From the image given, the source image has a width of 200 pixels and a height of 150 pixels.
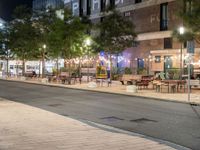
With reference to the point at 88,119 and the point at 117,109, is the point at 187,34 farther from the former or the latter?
the point at 88,119

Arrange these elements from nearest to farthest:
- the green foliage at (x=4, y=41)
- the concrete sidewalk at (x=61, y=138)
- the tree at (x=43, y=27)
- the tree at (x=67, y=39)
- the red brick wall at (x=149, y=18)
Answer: the concrete sidewalk at (x=61, y=138), the tree at (x=67, y=39), the red brick wall at (x=149, y=18), the tree at (x=43, y=27), the green foliage at (x=4, y=41)

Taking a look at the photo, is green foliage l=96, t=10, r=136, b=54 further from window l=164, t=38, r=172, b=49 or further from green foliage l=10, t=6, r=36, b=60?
green foliage l=10, t=6, r=36, b=60

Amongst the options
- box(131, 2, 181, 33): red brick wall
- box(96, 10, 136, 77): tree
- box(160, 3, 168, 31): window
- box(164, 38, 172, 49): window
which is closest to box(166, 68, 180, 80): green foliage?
box(96, 10, 136, 77): tree

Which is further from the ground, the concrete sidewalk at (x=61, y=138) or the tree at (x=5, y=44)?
the tree at (x=5, y=44)

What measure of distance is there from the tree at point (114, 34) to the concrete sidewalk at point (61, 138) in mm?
27260

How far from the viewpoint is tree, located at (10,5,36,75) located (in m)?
55.7

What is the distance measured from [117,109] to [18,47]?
42985mm

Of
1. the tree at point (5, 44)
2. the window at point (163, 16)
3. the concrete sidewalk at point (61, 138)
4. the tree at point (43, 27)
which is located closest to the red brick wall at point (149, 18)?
the window at point (163, 16)

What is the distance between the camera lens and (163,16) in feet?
168

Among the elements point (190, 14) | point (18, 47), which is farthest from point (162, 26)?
point (190, 14)

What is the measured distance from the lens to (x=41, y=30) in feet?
185

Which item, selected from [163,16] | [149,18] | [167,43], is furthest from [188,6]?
[149,18]

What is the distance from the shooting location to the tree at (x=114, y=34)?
3947 cm

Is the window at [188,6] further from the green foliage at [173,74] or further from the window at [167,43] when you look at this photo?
the window at [167,43]
